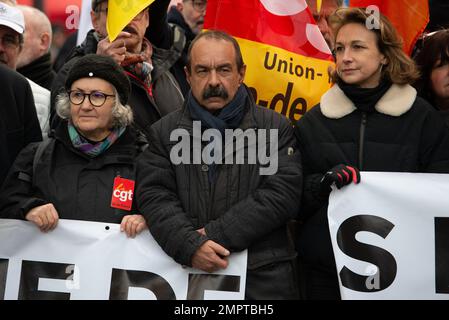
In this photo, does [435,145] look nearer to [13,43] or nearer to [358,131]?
[358,131]

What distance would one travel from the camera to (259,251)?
5.06 metres

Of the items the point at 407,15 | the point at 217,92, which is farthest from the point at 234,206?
the point at 407,15

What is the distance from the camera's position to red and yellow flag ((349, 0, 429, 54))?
19.8 feet

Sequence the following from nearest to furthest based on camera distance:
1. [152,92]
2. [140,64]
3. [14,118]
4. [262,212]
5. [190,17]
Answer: [262,212] < [14,118] < [140,64] < [152,92] < [190,17]

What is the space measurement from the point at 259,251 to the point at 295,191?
39 centimetres

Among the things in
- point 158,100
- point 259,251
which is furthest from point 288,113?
point 259,251

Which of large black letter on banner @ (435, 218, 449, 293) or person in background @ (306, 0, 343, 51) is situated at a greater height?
person in background @ (306, 0, 343, 51)

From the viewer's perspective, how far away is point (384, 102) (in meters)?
5.18

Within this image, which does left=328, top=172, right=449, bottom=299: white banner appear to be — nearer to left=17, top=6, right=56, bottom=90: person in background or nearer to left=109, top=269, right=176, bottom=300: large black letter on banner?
left=109, top=269, right=176, bottom=300: large black letter on banner

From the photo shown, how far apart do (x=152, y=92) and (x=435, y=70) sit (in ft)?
6.09

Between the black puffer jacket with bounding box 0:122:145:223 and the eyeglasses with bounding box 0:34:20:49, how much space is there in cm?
122

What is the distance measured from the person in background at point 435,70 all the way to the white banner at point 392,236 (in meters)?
0.78

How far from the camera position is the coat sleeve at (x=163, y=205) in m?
4.95

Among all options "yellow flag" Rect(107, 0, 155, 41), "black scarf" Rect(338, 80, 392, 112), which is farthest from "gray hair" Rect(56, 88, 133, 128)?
"black scarf" Rect(338, 80, 392, 112)
